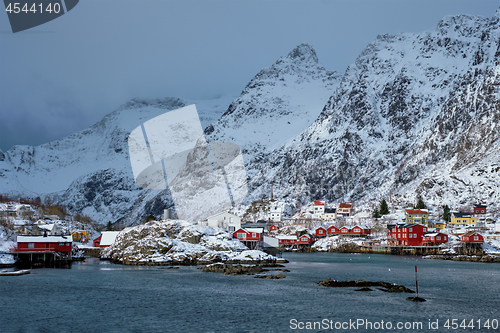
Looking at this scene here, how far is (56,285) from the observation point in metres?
58.6

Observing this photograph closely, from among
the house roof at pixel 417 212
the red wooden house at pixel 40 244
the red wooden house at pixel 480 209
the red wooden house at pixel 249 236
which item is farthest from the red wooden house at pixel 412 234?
the red wooden house at pixel 40 244

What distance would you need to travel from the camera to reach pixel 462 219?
138 meters

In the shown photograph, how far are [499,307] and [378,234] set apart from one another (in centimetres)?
10658

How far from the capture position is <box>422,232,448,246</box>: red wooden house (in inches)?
4845

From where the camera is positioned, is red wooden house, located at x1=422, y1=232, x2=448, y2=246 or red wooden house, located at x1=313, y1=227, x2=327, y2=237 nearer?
red wooden house, located at x1=422, y1=232, x2=448, y2=246

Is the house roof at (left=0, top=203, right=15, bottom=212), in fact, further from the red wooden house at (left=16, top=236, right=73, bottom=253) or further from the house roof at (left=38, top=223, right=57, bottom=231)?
the red wooden house at (left=16, top=236, right=73, bottom=253)

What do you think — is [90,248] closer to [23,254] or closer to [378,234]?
[23,254]

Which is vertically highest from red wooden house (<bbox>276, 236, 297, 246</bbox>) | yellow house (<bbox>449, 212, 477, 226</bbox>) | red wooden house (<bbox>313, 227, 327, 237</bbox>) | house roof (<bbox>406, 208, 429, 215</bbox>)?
house roof (<bbox>406, 208, 429, 215</bbox>)

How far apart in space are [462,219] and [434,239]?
20.8 meters

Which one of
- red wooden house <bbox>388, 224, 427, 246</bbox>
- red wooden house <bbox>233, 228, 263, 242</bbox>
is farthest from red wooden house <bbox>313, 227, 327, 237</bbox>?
red wooden house <bbox>233, 228, 263, 242</bbox>

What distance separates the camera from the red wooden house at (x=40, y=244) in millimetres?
90062

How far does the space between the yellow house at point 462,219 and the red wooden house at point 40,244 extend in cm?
10773

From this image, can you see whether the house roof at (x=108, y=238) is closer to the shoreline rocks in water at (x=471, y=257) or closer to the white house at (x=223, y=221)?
the white house at (x=223, y=221)

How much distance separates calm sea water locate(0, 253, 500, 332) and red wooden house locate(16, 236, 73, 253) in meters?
24.6
